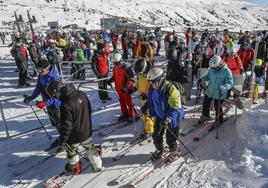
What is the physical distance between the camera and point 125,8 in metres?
98.8

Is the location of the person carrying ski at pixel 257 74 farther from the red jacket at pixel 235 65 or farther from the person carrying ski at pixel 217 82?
the person carrying ski at pixel 217 82

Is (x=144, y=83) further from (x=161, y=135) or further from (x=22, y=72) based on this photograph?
(x=22, y=72)

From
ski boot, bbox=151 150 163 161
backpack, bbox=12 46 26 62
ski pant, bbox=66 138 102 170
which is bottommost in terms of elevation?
ski boot, bbox=151 150 163 161

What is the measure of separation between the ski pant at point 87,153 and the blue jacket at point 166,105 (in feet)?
4.29

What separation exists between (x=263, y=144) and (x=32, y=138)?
214 inches

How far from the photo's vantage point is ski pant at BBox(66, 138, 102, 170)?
16.8ft

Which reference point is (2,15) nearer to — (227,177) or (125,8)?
(125,8)

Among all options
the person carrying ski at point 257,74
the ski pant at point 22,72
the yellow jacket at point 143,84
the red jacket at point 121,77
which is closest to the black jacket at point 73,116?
the yellow jacket at point 143,84

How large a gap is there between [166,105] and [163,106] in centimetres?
6

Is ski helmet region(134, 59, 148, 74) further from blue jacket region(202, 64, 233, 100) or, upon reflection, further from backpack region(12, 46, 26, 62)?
backpack region(12, 46, 26, 62)

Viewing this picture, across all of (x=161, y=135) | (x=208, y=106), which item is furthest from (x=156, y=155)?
(x=208, y=106)

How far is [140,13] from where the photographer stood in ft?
332

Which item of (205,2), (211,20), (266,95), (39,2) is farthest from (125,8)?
(266,95)

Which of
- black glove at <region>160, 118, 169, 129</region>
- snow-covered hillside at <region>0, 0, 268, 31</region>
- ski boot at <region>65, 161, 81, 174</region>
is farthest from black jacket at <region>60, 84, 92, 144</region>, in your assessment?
snow-covered hillside at <region>0, 0, 268, 31</region>
